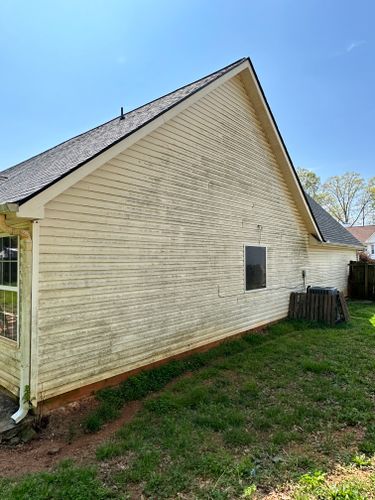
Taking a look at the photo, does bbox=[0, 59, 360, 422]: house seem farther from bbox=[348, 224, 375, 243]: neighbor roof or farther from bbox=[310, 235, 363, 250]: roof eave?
bbox=[348, 224, 375, 243]: neighbor roof

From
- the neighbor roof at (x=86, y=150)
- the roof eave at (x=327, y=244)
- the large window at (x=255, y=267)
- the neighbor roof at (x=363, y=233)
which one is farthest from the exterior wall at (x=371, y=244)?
the large window at (x=255, y=267)

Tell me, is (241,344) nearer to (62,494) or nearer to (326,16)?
(62,494)

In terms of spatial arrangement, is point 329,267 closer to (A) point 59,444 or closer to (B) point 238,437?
(B) point 238,437

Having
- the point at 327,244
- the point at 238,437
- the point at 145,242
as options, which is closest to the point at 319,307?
the point at 327,244

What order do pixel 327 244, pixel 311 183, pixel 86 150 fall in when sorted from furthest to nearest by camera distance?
1. pixel 311 183
2. pixel 327 244
3. pixel 86 150

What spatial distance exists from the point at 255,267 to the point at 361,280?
9.51 m

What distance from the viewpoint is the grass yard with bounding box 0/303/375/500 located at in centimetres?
275

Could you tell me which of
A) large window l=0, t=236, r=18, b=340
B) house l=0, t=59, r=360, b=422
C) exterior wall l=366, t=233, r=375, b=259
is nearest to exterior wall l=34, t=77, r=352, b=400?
house l=0, t=59, r=360, b=422

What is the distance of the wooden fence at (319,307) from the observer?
31.8 ft

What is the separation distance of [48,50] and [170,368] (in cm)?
922

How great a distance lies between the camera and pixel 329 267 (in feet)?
43.9

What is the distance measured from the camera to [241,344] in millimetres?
7512

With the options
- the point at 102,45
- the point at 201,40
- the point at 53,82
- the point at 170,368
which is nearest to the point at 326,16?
the point at 201,40

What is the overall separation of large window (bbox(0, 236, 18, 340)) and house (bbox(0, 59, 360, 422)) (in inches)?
1.2
